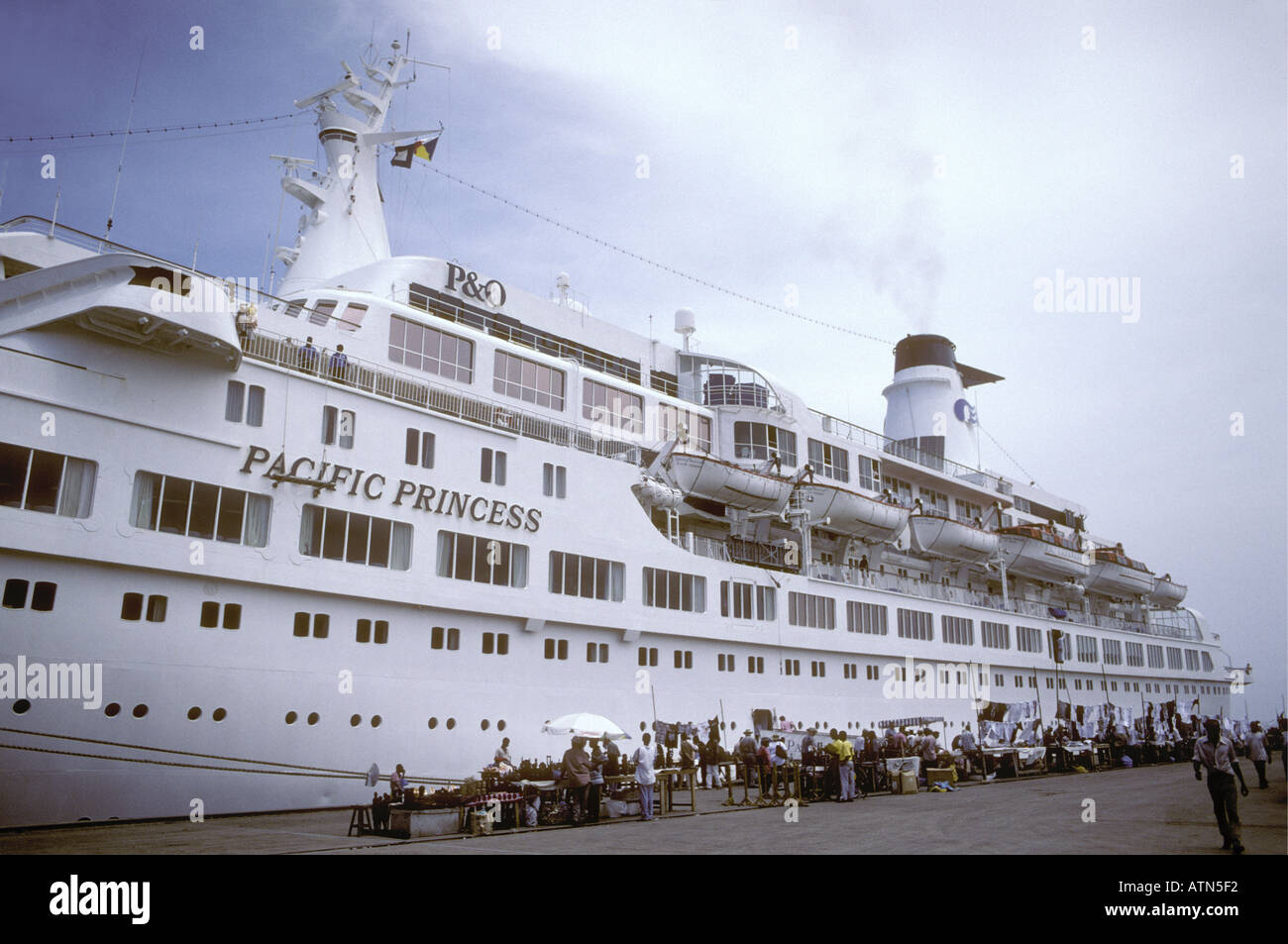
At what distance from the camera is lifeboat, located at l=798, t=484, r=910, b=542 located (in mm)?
35031

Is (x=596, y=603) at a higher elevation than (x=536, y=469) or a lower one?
lower

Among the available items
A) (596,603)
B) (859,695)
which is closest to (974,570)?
(859,695)

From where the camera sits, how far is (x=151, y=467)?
18.1 metres

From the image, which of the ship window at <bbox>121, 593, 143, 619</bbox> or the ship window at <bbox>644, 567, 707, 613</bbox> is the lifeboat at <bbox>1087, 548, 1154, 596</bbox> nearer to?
the ship window at <bbox>644, 567, 707, 613</bbox>

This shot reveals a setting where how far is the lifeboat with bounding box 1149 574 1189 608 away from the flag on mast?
2298 inches

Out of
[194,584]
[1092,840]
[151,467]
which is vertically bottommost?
[1092,840]

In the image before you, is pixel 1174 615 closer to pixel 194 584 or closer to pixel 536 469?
pixel 536 469

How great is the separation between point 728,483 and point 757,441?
4.10 m

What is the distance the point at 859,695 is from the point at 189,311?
28.2 meters

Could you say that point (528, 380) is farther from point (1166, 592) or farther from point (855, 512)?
point (1166, 592)

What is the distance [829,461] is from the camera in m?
38.9

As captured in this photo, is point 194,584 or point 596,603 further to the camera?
point 596,603

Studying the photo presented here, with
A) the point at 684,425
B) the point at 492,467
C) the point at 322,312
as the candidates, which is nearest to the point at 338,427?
the point at 322,312

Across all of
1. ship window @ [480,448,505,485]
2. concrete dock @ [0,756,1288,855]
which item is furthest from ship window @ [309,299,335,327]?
concrete dock @ [0,756,1288,855]
